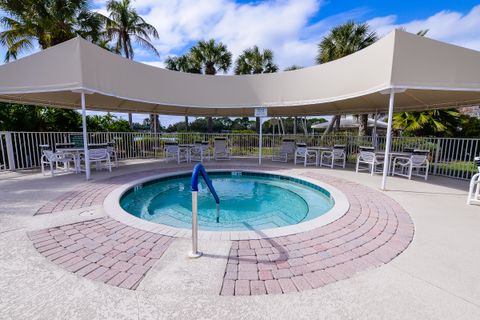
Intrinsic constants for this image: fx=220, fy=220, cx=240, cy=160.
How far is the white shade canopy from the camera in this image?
5.20 metres

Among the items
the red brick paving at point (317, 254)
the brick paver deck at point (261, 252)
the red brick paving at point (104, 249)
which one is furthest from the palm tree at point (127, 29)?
the red brick paving at point (317, 254)

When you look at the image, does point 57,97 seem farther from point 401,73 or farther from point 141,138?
point 401,73

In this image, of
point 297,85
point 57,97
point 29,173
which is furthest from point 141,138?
point 297,85

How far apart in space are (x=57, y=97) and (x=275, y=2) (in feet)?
28.9

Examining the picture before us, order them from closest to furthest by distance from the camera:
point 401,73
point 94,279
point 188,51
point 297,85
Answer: point 94,279 → point 401,73 → point 297,85 → point 188,51

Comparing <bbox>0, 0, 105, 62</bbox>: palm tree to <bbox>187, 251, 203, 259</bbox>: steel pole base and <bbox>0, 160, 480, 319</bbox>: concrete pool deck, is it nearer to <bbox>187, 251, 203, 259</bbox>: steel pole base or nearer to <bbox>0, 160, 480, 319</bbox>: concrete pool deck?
<bbox>0, 160, 480, 319</bbox>: concrete pool deck

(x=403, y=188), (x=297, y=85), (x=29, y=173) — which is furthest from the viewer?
(x=297, y=85)

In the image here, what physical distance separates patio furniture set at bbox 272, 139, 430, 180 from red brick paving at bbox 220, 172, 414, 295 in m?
4.11

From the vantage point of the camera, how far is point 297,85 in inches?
357

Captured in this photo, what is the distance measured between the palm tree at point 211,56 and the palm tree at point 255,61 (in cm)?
103

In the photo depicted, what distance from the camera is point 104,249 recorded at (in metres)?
2.70

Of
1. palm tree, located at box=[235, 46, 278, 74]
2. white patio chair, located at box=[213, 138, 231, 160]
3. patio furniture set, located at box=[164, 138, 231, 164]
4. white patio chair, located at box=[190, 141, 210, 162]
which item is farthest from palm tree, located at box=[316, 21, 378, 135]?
white patio chair, located at box=[190, 141, 210, 162]

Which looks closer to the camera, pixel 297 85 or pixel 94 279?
pixel 94 279

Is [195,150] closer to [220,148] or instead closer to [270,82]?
[220,148]
